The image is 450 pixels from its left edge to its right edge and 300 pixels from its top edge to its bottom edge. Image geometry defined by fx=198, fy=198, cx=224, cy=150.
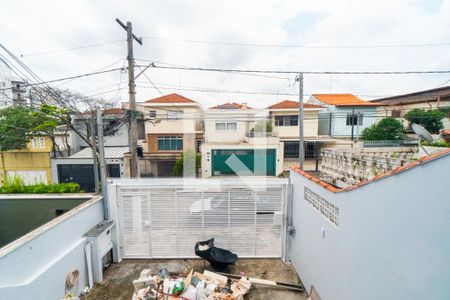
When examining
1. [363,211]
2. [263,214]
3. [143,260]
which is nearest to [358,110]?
[263,214]

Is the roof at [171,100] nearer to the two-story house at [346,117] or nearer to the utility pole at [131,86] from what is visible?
the utility pole at [131,86]

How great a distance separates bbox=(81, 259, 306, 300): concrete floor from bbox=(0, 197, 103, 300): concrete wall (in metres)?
0.52

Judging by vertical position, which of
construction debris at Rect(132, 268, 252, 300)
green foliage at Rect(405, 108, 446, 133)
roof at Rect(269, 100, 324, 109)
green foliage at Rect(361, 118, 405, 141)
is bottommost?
construction debris at Rect(132, 268, 252, 300)

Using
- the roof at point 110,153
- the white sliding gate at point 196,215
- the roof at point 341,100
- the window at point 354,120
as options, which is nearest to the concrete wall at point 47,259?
the white sliding gate at point 196,215

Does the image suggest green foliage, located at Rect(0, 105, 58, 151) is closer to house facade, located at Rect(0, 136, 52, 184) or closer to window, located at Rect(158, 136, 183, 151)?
house facade, located at Rect(0, 136, 52, 184)

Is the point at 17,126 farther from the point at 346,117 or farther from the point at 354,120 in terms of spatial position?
the point at 354,120

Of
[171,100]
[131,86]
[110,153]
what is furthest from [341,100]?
[110,153]

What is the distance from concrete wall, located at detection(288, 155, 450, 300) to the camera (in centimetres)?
164

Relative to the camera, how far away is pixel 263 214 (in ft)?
17.3

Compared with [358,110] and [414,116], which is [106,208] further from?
[414,116]

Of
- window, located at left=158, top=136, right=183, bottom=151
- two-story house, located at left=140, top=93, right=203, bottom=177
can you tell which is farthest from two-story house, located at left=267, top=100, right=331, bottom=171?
window, located at left=158, top=136, right=183, bottom=151

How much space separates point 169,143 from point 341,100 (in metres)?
15.7

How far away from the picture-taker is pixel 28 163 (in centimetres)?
1162

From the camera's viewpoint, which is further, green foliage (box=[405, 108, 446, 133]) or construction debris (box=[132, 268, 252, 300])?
green foliage (box=[405, 108, 446, 133])
